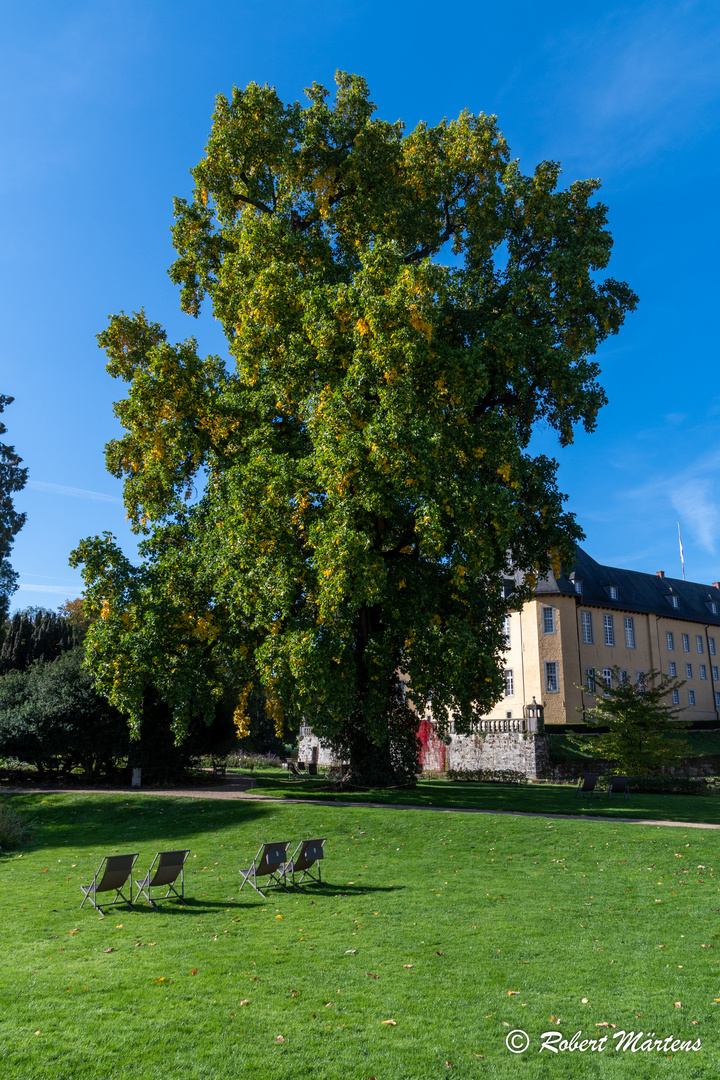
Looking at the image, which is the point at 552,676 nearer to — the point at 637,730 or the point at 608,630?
the point at 608,630

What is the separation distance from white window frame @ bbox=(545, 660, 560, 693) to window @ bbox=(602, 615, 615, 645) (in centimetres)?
704

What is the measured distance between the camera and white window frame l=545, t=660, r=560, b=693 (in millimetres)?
45719

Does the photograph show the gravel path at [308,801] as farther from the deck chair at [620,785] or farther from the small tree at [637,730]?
the small tree at [637,730]

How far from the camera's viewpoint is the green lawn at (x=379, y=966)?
18.4 feet

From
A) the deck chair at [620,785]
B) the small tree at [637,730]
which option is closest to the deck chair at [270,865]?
the deck chair at [620,785]

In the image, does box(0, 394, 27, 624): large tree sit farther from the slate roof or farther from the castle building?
the slate roof

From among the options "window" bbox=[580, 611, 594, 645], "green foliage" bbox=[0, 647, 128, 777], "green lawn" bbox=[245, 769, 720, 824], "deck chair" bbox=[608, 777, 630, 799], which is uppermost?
"window" bbox=[580, 611, 594, 645]

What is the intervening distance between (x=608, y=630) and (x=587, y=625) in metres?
2.82

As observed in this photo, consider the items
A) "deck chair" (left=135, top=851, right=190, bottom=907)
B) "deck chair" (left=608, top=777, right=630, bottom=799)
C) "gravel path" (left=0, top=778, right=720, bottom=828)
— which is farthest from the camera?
"deck chair" (left=608, top=777, right=630, bottom=799)

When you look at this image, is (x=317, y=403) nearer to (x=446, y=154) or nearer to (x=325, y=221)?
(x=325, y=221)

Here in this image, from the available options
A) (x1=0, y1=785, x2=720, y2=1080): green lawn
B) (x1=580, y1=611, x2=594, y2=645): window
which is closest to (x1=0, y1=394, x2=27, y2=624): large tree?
(x1=0, y1=785, x2=720, y2=1080): green lawn

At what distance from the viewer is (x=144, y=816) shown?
19844 mm

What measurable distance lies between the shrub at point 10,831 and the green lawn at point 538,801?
25.0 feet

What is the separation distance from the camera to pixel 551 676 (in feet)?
151
